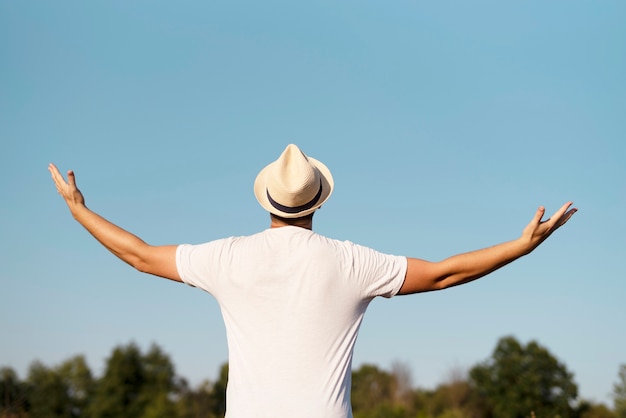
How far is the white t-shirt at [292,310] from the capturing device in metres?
3.28

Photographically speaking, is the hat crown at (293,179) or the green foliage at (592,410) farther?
the green foliage at (592,410)

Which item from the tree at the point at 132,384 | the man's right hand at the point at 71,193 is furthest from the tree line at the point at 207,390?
the man's right hand at the point at 71,193

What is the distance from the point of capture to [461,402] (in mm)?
64500

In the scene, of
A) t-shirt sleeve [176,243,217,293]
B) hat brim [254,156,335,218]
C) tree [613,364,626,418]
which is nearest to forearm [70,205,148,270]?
t-shirt sleeve [176,243,217,293]

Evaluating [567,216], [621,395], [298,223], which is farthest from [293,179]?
[621,395]

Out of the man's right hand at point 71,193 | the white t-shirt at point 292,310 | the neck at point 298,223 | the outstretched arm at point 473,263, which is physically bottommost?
the white t-shirt at point 292,310

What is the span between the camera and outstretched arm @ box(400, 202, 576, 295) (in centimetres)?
361

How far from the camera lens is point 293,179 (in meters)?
3.64

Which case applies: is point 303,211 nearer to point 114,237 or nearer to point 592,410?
point 114,237

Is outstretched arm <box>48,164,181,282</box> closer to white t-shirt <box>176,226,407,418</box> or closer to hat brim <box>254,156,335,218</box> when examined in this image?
white t-shirt <box>176,226,407,418</box>

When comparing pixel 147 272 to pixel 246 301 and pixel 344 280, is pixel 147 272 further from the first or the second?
pixel 344 280

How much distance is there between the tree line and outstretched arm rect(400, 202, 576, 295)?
5445 cm

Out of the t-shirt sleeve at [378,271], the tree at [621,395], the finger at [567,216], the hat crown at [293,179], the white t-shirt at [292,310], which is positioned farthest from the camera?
the tree at [621,395]

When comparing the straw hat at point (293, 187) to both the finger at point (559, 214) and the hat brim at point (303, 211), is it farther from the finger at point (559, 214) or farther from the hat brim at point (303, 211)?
the finger at point (559, 214)
